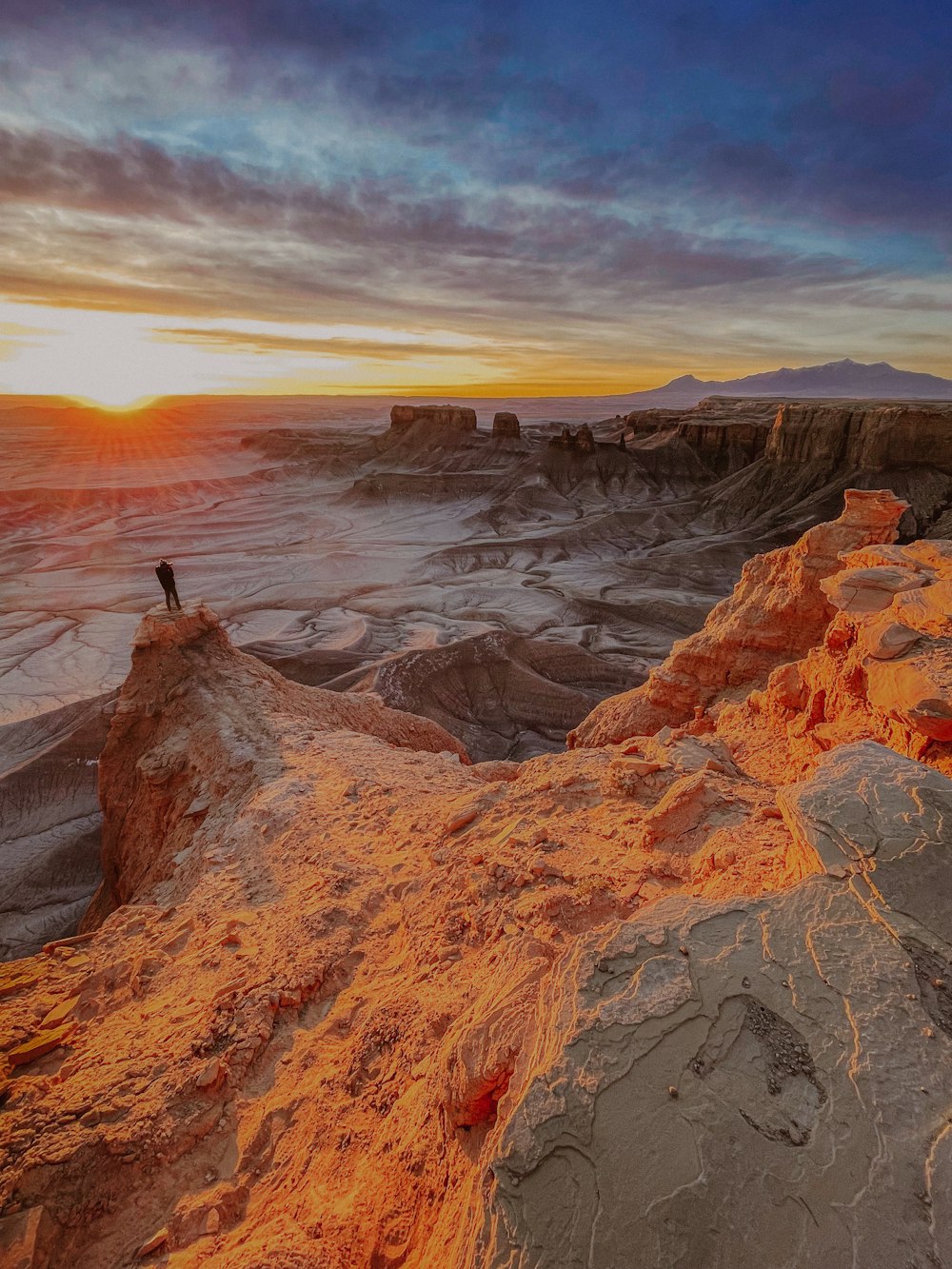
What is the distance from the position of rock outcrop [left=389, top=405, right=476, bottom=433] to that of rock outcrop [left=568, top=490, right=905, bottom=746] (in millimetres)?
64243

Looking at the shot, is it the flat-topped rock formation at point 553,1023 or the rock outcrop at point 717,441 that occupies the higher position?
the rock outcrop at point 717,441

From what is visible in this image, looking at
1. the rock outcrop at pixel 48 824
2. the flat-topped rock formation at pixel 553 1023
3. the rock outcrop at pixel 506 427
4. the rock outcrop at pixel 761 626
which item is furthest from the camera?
the rock outcrop at pixel 506 427

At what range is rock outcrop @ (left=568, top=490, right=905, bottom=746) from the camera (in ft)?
27.8

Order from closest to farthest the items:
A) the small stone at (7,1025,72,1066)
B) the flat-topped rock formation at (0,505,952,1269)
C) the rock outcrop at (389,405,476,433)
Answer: the flat-topped rock formation at (0,505,952,1269) < the small stone at (7,1025,72,1066) < the rock outcrop at (389,405,476,433)

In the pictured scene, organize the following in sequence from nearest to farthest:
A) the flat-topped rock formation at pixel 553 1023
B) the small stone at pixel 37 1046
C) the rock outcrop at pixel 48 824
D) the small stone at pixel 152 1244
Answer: the flat-topped rock formation at pixel 553 1023
the small stone at pixel 152 1244
the small stone at pixel 37 1046
the rock outcrop at pixel 48 824

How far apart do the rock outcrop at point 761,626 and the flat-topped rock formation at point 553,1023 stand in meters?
2.16

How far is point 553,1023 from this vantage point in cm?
256

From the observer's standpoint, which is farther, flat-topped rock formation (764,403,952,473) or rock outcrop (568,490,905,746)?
flat-topped rock formation (764,403,952,473)

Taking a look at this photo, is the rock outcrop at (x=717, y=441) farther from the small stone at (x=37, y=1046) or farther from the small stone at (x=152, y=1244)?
the small stone at (x=152, y=1244)

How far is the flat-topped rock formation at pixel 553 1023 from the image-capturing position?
2.03 m


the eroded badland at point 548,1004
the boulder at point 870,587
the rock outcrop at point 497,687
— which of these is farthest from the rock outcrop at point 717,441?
the boulder at point 870,587

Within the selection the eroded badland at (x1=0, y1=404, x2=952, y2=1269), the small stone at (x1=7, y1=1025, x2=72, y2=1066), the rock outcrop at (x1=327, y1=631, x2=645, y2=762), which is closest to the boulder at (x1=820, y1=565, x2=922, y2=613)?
the eroded badland at (x1=0, y1=404, x2=952, y2=1269)

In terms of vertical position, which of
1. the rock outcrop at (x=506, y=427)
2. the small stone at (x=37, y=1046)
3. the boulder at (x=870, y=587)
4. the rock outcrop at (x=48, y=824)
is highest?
the rock outcrop at (x=506, y=427)

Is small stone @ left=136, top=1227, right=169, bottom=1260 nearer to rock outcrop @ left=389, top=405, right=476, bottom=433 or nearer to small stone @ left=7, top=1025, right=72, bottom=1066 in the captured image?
small stone @ left=7, top=1025, right=72, bottom=1066
